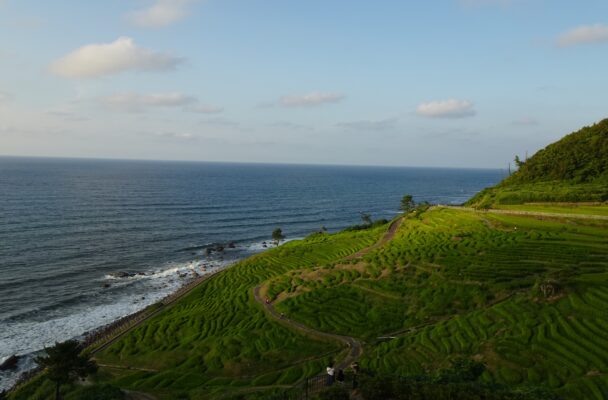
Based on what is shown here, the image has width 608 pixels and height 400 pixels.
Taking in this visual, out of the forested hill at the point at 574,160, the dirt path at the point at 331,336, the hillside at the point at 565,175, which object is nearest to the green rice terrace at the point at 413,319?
the dirt path at the point at 331,336

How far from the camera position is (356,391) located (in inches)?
986

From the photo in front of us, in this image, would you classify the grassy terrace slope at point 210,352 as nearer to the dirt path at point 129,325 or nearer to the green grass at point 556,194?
the dirt path at point 129,325

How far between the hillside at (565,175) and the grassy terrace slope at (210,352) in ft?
202

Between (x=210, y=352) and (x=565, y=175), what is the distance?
105 metres

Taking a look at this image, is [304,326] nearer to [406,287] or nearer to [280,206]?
[406,287]

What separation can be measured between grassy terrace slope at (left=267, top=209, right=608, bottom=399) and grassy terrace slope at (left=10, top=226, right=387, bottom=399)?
4.66 metres

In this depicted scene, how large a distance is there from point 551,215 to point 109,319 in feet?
262

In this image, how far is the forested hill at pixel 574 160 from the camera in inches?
4033

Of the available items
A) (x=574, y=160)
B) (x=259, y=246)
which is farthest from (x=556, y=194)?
(x=259, y=246)

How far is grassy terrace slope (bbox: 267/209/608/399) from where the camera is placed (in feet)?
117

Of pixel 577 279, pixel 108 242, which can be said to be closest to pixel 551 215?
pixel 577 279

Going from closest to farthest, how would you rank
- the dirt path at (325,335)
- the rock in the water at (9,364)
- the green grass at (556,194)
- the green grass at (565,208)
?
the dirt path at (325,335) < the rock in the water at (9,364) < the green grass at (565,208) < the green grass at (556,194)

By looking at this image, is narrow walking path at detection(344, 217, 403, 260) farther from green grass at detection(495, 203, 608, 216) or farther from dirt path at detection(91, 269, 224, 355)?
dirt path at detection(91, 269, 224, 355)

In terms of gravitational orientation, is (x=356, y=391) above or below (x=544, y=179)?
below
